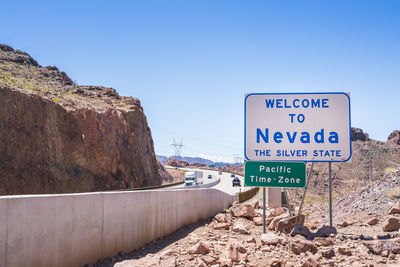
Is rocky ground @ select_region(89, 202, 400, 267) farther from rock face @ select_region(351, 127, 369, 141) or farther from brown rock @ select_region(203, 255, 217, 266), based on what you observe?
rock face @ select_region(351, 127, 369, 141)

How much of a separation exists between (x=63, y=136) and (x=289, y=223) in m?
33.9

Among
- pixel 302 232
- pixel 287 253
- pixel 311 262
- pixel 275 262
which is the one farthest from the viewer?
pixel 302 232

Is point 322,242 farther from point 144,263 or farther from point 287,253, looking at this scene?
point 144,263

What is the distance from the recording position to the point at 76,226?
6547mm

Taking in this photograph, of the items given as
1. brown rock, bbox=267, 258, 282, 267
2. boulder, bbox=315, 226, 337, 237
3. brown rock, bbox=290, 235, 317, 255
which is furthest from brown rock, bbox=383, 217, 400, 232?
brown rock, bbox=267, 258, 282, 267

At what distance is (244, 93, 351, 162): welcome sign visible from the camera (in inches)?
374

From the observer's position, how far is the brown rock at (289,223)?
9.36m

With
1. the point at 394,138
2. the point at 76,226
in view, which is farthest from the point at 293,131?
the point at 394,138

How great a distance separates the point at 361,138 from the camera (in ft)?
486

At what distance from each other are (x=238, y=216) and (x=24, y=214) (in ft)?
32.7

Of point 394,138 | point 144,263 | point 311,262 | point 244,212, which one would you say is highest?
point 394,138

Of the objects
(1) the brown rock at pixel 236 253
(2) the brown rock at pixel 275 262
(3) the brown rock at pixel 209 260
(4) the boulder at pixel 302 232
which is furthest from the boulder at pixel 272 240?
(3) the brown rock at pixel 209 260

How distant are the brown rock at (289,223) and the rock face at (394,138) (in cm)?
15895

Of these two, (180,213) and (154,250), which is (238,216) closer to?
(180,213)
